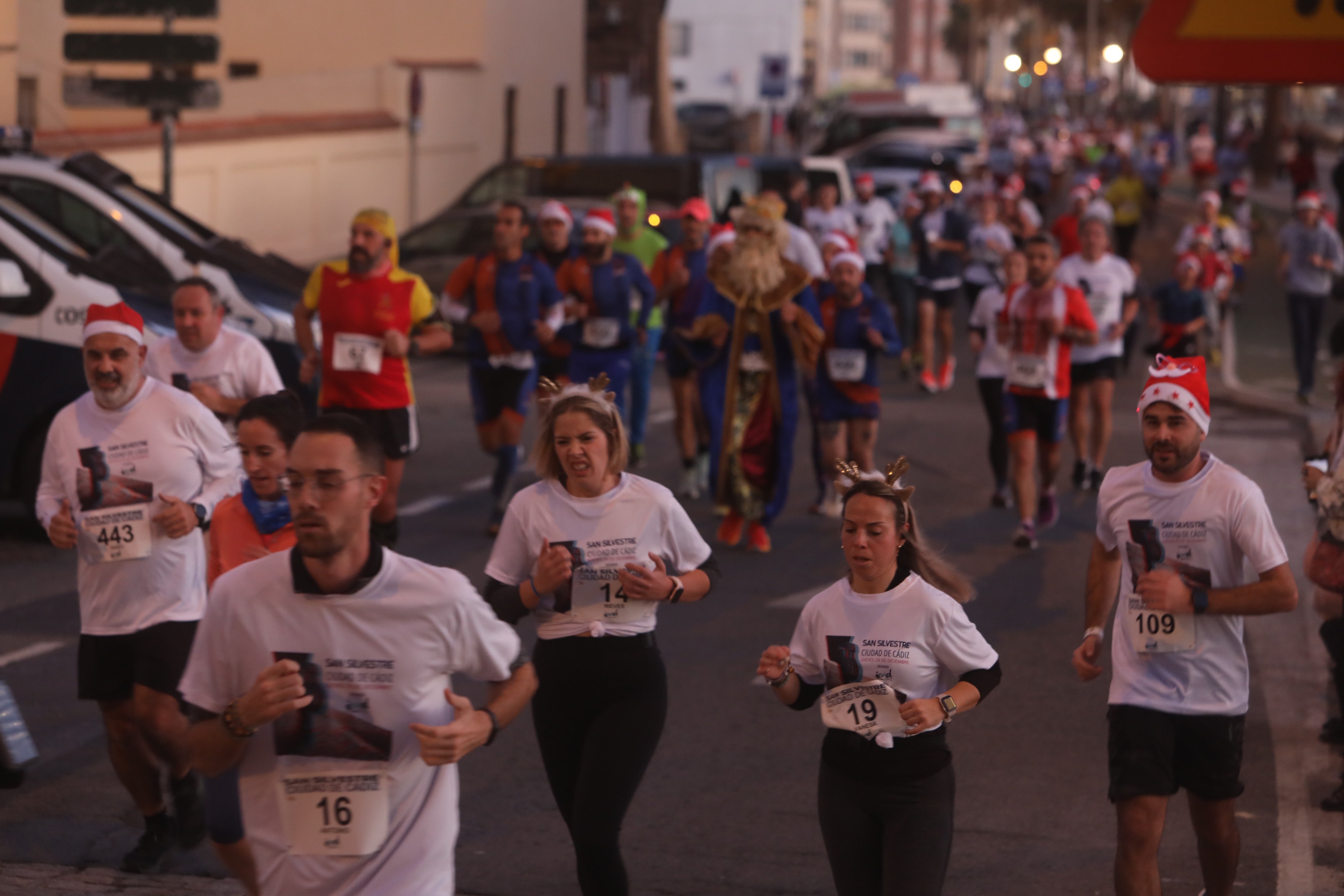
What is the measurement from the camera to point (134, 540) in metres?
6.28

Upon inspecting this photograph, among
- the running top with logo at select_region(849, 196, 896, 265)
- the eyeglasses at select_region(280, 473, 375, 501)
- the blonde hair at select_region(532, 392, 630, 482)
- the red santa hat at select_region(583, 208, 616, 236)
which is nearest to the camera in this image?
the eyeglasses at select_region(280, 473, 375, 501)

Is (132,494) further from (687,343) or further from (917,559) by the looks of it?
(687,343)

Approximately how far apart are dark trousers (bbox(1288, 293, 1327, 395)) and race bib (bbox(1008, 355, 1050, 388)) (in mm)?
6916

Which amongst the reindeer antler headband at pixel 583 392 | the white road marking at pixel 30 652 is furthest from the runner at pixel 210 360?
the reindeer antler headband at pixel 583 392

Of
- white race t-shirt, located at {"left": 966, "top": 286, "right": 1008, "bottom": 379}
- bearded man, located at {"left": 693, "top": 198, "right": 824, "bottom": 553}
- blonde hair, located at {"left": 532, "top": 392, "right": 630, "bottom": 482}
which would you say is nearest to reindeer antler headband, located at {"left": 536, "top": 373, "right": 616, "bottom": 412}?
blonde hair, located at {"left": 532, "top": 392, "right": 630, "bottom": 482}

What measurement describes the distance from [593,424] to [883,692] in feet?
4.07

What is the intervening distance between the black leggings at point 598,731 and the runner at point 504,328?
6656mm

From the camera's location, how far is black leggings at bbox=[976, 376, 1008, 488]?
12.8 metres

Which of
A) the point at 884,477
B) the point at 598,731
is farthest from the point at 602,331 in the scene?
the point at 884,477

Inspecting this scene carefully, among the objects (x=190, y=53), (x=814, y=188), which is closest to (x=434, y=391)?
(x=190, y=53)

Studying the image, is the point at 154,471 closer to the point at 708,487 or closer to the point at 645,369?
the point at 708,487

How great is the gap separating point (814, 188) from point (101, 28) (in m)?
9.82

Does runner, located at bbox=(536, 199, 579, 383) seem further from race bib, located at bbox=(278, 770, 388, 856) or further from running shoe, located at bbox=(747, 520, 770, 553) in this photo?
race bib, located at bbox=(278, 770, 388, 856)

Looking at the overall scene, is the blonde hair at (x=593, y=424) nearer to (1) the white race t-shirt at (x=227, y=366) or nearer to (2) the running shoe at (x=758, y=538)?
(1) the white race t-shirt at (x=227, y=366)
